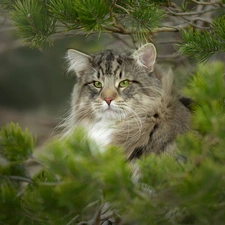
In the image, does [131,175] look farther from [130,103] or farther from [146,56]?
[146,56]

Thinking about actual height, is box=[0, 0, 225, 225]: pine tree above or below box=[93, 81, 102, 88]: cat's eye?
above

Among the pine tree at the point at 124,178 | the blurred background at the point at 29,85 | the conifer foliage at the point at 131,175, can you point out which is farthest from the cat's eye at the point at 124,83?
the blurred background at the point at 29,85

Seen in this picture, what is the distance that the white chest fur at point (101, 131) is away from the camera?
2883mm

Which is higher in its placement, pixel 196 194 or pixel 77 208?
pixel 196 194

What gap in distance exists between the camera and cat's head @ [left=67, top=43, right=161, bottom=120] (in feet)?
9.52

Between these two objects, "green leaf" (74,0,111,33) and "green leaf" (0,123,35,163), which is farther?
"green leaf" (74,0,111,33)

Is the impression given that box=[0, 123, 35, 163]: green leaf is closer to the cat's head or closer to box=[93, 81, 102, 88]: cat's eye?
the cat's head

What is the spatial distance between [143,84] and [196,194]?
142 centimetres

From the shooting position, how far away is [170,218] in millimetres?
2047

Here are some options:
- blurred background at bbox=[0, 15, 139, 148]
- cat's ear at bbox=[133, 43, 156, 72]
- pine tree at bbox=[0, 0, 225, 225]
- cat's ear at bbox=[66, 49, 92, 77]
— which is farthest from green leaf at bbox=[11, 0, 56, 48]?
blurred background at bbox=[0, 15, 139, 148]

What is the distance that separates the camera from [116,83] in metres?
3.00

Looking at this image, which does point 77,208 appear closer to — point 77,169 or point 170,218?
point 77,169

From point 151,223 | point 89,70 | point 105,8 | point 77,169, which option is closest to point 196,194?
point 151,223

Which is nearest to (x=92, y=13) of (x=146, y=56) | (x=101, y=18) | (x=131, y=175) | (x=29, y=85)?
(x=101, y=18)
